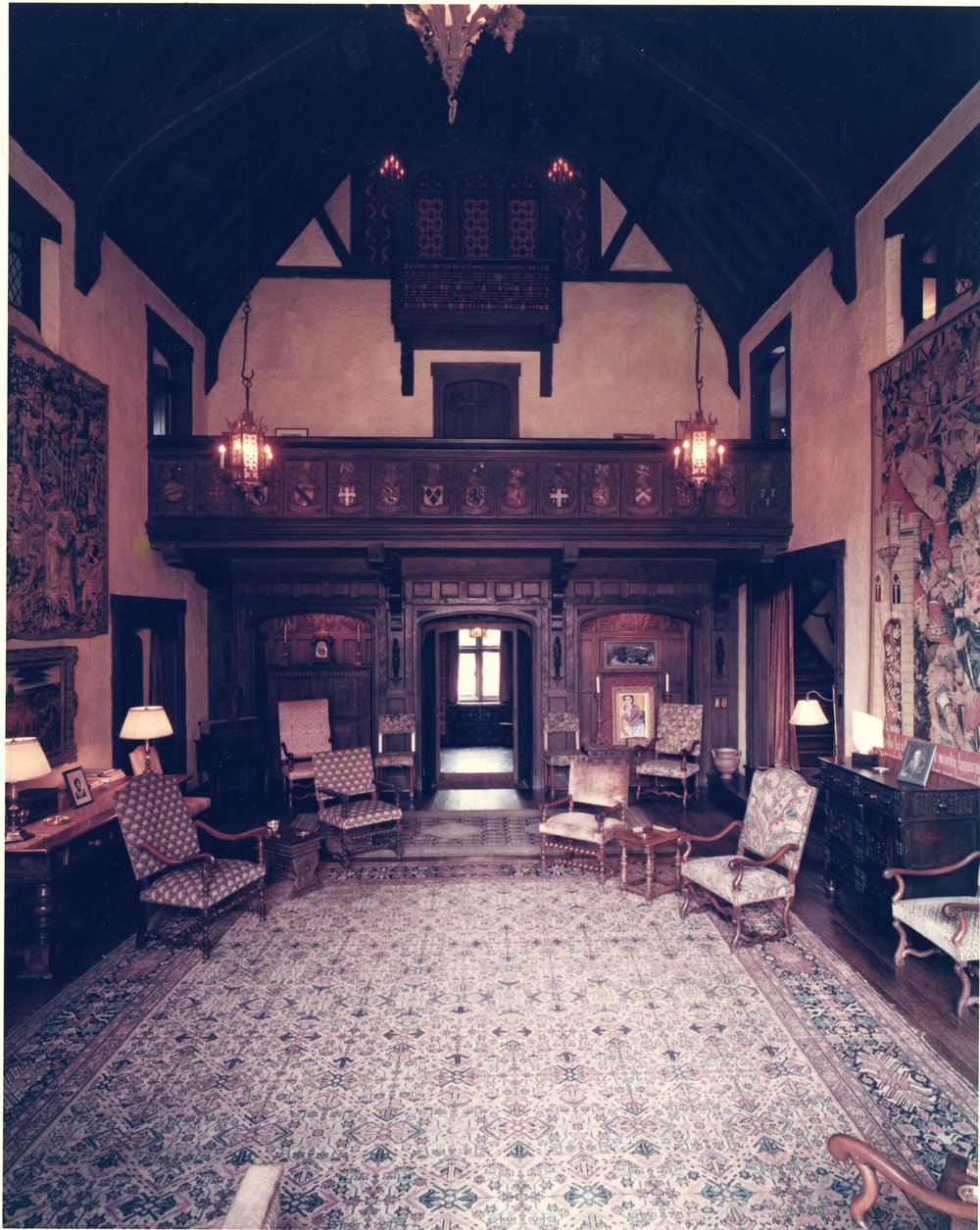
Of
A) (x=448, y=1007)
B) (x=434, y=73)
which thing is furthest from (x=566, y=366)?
(x=448, y=1007)

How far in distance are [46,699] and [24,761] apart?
1172mm

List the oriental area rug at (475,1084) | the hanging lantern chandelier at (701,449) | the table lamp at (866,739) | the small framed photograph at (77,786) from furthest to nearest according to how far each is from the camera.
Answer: the hanging lantern chandelier at (701,449)
the table lamp at (866,739)
the small framed photograph at (77,786)
the oriental area rug at (475,1084)

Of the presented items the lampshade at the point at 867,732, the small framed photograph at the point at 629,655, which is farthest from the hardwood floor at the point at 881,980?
the small framed photograph at the point at 629,655

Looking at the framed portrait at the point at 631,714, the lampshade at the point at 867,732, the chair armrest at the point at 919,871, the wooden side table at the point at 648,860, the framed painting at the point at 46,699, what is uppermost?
the framed painting at the point at 46,699

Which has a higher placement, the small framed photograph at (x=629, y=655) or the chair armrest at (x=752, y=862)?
the small framed photograph at (x=629, y=655)

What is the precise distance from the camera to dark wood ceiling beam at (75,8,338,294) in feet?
19.7

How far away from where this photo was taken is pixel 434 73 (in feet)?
27.0

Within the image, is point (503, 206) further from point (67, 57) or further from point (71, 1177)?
point (71, 1177)

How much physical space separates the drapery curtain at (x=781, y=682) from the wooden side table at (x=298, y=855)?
214 inches

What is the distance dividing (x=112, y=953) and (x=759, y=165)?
916cm

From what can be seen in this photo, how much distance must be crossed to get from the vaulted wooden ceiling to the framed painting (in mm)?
3453

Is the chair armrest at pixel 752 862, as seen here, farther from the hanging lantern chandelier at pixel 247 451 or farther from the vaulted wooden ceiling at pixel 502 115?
the hanging lantern chandelier at pixel 247 451

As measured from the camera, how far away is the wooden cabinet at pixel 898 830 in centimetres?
494

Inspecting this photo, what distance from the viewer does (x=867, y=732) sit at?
5.98 meters
